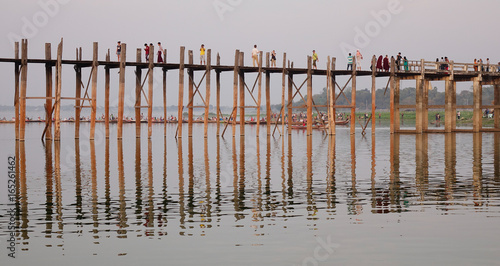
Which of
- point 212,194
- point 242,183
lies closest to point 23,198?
point 212,194

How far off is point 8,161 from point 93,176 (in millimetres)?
6970

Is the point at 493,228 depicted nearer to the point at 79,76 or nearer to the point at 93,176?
the point at 93,176

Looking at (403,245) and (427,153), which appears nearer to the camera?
(403,245)

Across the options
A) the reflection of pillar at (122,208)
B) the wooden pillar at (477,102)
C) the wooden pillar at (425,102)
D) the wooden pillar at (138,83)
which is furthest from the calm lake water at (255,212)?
the wooden pillar at (477,102)

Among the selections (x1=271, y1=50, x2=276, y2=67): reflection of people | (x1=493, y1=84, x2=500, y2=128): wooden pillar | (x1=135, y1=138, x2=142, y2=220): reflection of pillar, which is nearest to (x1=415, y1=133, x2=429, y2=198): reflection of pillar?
(x1=135, y1=138, x2=142, y2=220): reflection of pillar

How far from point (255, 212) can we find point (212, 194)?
9.52 ft

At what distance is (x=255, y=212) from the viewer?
1509 centimetres

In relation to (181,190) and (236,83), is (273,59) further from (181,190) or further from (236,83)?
(181,190)

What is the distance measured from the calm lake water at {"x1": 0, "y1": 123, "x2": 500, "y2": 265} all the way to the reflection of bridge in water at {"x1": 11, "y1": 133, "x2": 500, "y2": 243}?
3 centimetres

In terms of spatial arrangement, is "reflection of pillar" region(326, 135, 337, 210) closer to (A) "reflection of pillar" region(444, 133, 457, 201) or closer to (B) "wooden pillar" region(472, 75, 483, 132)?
(A) "reflection of pillar" region(444, 133, 457, 201)

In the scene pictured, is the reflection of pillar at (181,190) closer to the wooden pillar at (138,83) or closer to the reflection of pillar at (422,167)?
the reflection of pillar at (422,167)

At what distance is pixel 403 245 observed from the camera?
12.1 m

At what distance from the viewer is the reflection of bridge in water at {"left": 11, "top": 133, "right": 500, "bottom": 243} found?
1430 cm

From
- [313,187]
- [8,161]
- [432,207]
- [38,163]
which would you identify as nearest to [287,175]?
[313,187]
